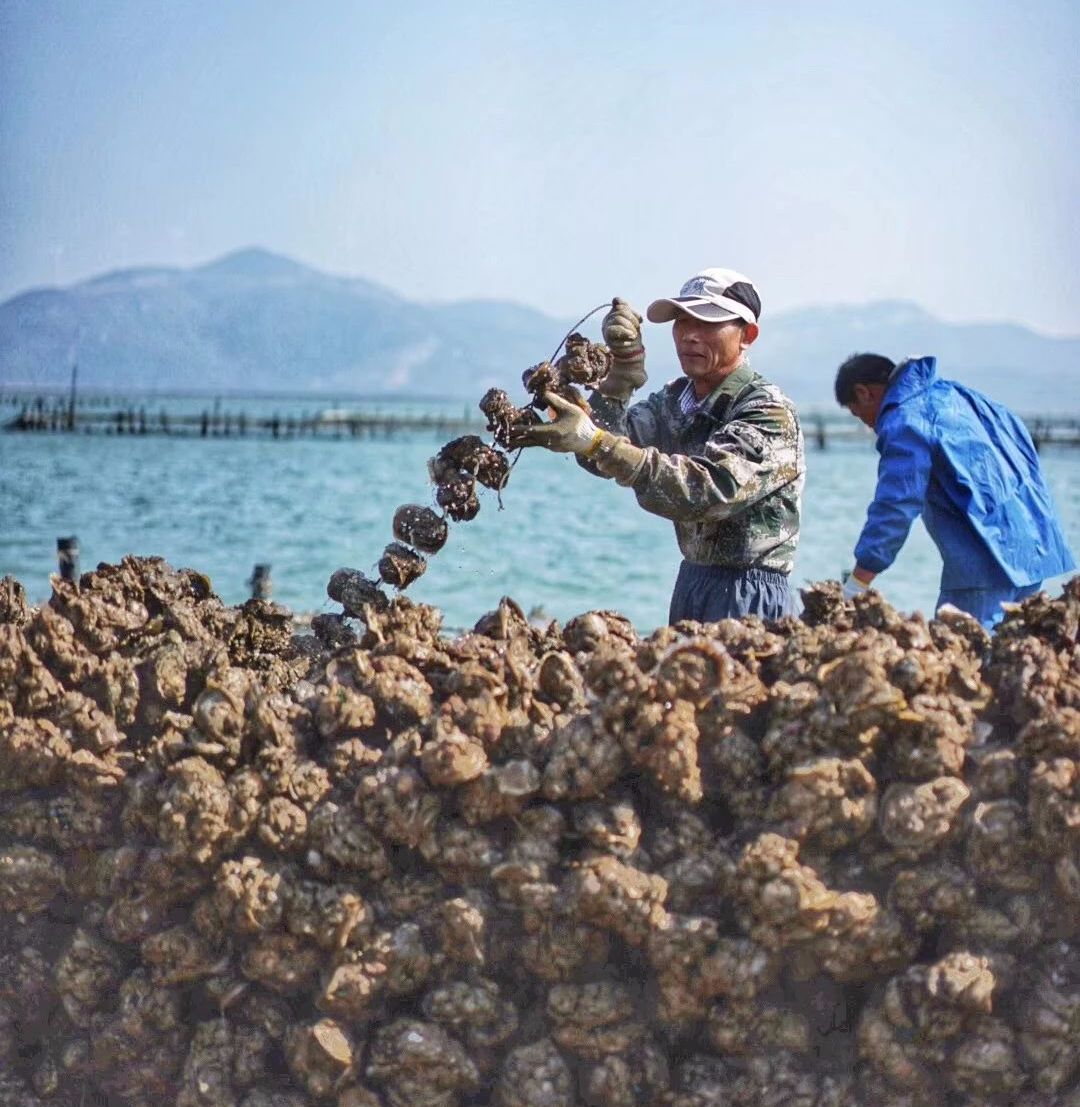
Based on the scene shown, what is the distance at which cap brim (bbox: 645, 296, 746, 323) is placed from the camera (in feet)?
11.8

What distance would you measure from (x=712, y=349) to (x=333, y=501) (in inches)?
1414

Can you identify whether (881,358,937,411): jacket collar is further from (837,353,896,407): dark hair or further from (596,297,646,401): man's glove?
(596,297,646,401): man's glove

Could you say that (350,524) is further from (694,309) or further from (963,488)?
(694,309)

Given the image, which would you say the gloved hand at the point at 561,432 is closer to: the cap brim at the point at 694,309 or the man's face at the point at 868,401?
the cap brim at the point at 694,309

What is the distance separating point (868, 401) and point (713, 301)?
4.53ft

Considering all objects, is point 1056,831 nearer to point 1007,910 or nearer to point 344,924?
point 1007,910

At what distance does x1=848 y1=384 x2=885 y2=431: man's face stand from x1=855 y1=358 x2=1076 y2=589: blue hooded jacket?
0.13m

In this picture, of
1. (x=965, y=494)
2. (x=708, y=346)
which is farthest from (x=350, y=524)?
(x=708, y=346)

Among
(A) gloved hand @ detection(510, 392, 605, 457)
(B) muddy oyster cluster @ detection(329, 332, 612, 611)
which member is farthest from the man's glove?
(A) gloved hand @ detection(510, 392, 605, 457)

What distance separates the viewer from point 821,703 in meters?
2.44

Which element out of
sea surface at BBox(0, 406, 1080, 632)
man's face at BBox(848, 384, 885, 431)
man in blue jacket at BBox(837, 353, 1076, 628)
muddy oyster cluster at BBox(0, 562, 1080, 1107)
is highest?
man's face at BBox(848, 384, 885, 431)

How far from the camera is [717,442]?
135 inches

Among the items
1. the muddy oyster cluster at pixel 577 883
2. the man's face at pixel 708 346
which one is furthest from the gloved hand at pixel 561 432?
the muddy oyster cluster at pixel 577 883

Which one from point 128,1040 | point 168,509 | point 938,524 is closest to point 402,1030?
point 128,1040
